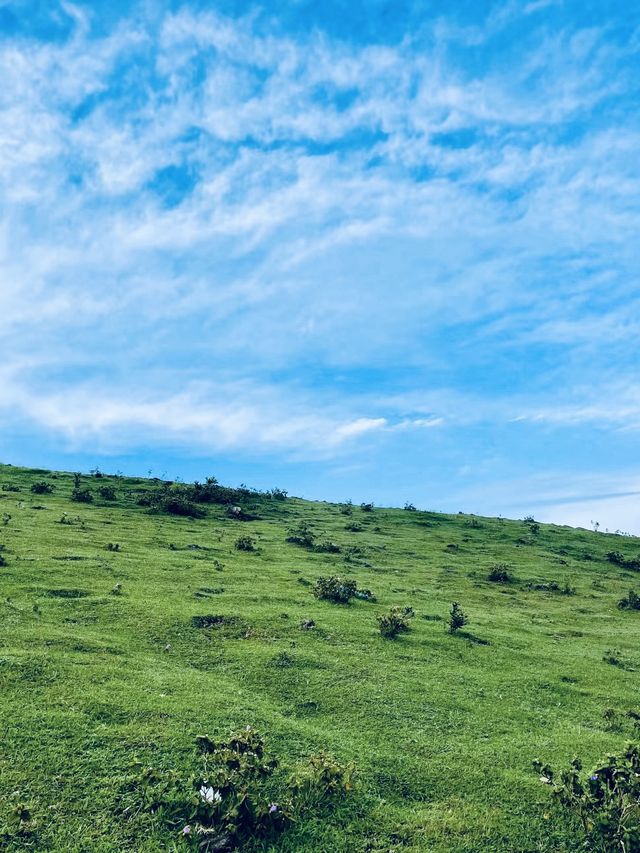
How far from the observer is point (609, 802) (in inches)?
350

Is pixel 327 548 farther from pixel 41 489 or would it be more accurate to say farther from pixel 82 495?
pixel 41 489

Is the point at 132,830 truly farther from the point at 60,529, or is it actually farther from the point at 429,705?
the point at 60,529

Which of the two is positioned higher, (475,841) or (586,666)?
(586,666)

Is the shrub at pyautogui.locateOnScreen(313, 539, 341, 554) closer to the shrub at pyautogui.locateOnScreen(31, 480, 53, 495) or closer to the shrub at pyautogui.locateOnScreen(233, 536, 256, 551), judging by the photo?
the shrub at pyautogui.locateOnScreen(233, 536, 256, 551)

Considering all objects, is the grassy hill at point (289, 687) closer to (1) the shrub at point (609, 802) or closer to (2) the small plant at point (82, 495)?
(1) the shrub at point (609, 802)

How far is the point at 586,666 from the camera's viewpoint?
59.7 ft

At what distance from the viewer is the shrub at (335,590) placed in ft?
69.9

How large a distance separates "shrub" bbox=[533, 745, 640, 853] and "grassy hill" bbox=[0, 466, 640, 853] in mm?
308

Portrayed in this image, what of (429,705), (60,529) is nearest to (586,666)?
(429,705)

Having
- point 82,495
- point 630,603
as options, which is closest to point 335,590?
point 630,603

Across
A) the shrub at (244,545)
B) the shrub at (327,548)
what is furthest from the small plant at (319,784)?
the shrub at (327,548)

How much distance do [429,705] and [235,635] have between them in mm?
5426

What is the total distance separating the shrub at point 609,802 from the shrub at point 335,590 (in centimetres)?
1206

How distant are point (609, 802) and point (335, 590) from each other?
1310 centimetres
